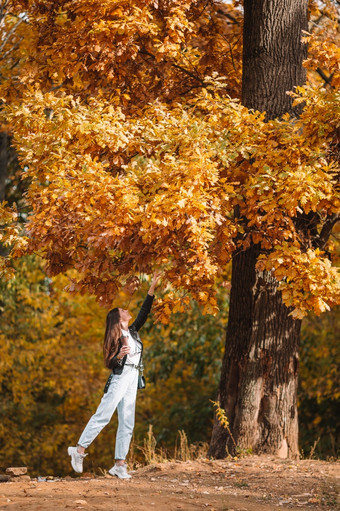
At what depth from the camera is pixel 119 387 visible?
657 cm

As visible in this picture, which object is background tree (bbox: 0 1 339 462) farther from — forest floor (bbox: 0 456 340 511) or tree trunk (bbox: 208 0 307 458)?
forest floor (bbox: 0 456 340 511)

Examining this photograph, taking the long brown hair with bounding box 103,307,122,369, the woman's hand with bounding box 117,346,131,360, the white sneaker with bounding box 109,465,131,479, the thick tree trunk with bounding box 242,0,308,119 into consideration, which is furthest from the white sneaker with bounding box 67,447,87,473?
the thick tree trunk with bounding box 242,0,308,119

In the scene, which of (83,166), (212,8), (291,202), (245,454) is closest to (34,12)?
(212,8)

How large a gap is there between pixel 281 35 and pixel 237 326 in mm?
3734

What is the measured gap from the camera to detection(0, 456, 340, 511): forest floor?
564 centimetres

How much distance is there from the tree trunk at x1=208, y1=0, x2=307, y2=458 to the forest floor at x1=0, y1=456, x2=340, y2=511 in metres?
0.54

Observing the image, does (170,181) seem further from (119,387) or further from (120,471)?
(120,471)

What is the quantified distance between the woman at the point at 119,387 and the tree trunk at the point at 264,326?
2031 mm

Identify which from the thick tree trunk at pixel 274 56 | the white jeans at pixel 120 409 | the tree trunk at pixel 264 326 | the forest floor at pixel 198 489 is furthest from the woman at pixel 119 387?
the thick tree trunk at pixel 274 56

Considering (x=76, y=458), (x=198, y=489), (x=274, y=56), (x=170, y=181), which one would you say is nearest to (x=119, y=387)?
(x=76, y=458)

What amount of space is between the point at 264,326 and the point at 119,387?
8.38 ft

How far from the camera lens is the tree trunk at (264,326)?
845cm

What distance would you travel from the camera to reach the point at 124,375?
6.61 metres

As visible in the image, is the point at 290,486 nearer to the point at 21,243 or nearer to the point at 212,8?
the point at 21,243
